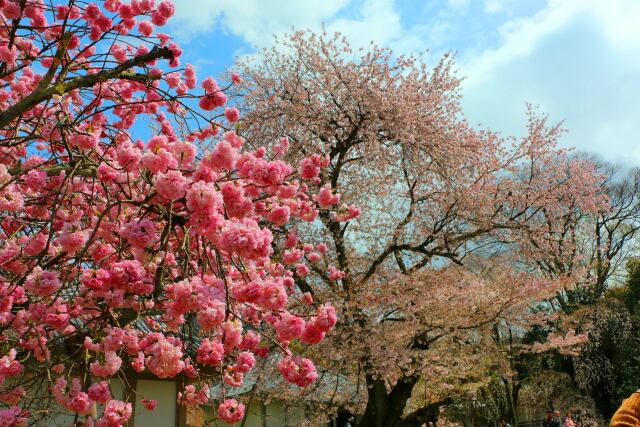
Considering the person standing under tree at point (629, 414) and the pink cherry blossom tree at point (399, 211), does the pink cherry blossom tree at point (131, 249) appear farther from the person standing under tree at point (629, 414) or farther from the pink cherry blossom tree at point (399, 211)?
the pink cherry blossom tree at point (399, 211)

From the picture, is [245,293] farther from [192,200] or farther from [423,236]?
[423,236]

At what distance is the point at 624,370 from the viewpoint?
622 inches

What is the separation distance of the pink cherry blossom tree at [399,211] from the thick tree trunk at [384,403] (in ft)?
0.06

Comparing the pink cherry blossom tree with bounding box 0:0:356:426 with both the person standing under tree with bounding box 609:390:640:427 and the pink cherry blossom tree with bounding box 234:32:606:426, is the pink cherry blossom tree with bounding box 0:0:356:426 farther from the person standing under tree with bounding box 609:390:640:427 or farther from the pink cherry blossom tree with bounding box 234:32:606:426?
the pink cherry blossom tree with bounding box 234:32:606:426

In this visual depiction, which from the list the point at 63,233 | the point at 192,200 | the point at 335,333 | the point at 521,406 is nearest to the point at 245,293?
the point at 192,200

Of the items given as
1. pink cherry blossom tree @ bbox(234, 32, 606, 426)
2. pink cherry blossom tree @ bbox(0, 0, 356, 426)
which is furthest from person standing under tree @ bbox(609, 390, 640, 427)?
pink cherry blossom tree @ bbox(234, 32, 606, 426)

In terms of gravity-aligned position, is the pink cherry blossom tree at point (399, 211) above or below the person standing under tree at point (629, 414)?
above

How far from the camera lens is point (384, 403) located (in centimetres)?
921

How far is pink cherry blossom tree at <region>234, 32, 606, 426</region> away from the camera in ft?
29.6

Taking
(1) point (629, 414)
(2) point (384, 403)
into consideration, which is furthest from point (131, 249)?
(2) point (384, 403)

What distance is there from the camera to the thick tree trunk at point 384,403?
9.09m

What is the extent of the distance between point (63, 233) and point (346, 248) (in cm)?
720

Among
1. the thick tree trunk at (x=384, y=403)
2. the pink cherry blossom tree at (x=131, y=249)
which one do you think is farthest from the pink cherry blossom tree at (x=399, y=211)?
the pink cherry blossom tree at (x=131, y=249)

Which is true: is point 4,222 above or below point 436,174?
below
